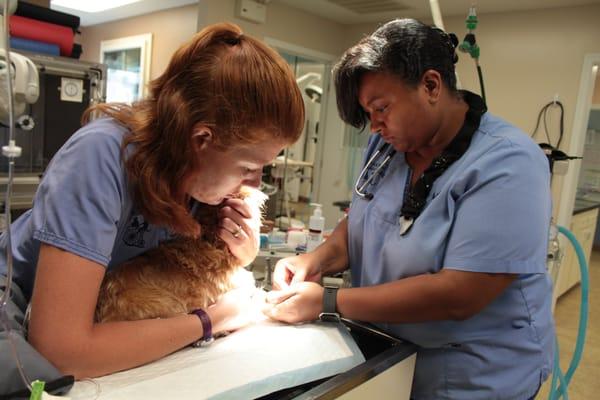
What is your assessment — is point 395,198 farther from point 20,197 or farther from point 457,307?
point 20,197

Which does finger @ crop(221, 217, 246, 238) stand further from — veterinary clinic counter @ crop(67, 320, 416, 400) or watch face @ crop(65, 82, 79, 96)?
watch face @ crop(65, 82, 79, 96)

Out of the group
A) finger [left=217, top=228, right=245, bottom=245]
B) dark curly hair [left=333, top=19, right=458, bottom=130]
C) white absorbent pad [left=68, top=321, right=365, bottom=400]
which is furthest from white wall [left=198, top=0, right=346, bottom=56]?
white absorbent pad [left=68, top=321, right=365, bottom=400]

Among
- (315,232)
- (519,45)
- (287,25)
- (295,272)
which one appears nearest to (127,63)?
(287,25)

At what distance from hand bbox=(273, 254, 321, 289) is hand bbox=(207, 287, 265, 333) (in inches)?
4.9

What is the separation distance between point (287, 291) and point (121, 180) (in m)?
Result: 0.49

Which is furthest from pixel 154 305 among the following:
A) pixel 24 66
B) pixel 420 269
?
pixel 24 66

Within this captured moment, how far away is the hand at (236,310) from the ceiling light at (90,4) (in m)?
5.16

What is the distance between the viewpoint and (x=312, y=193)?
17.3 ft

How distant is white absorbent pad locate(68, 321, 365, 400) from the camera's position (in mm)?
741

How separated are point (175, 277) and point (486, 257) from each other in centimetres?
64

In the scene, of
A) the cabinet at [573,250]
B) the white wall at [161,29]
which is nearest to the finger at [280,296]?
the cabinet at [573,250]

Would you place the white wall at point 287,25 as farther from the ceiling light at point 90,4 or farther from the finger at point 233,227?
the finger at point 233,227

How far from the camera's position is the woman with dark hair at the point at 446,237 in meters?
0.93

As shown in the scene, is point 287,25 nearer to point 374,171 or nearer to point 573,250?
point 573,250
